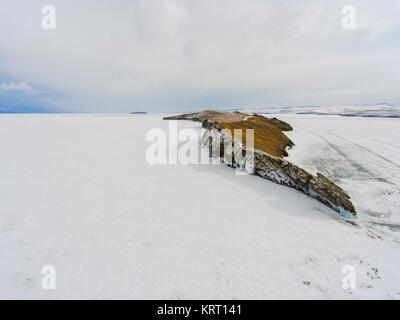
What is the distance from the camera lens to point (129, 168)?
32.0ft

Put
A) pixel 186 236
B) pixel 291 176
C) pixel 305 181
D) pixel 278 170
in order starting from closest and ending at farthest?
1. pixel 186 236
2. pixel 305 181
3. pixel 291 176
4. pixel 278 170

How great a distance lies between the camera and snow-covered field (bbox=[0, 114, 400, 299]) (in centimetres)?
365

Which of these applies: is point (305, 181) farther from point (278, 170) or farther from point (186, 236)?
point (186, 236)

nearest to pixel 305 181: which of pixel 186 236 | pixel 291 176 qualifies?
pixel 291 176

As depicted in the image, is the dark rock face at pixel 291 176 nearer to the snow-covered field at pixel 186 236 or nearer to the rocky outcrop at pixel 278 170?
the rocky outcrop at pixel 278 170

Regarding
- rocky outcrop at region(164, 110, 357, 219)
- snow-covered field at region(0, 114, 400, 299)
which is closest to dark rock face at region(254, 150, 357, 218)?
rocky outcrop at region(164, 110, 357, 219)

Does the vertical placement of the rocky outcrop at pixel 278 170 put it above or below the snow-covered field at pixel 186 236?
above

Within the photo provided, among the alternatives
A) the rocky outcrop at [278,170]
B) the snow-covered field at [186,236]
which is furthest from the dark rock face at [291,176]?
the snow-covered field at [186,236]

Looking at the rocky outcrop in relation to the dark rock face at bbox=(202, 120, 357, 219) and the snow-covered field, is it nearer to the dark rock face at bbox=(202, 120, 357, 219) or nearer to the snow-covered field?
the dark rock face at bbox=(202, 120, 357, 219)

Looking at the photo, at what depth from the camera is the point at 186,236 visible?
502 centimetres

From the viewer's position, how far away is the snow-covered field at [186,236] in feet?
12.0
